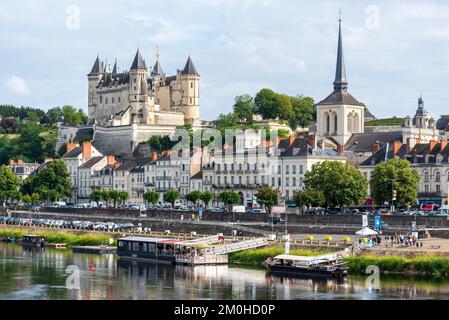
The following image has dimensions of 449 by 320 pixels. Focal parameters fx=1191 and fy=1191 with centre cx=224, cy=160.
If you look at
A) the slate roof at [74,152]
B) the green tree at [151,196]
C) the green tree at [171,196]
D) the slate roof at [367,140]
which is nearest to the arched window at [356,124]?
the slate roof at [367,140]

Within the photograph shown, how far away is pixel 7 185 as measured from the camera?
333 ft

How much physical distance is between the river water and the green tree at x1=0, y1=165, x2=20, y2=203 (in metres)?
43.7

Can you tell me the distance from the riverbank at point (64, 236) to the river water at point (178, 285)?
10.9 m

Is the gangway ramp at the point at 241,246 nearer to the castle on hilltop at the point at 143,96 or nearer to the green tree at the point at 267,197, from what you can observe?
the green tree at the point at 267,197

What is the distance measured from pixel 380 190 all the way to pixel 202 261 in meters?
17.7

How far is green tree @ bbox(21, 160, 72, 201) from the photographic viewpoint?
3932 inches

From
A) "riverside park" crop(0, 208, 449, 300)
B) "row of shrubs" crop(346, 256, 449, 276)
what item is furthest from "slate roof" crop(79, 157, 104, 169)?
"row of shrubs" crop(346, 256, 449, 276)

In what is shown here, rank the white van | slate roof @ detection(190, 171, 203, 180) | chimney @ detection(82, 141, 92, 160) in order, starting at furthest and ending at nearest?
chimney @ detection(82, 141, 92, 160)
slate roof @ detection(190, 171, 203, 180)
the white van

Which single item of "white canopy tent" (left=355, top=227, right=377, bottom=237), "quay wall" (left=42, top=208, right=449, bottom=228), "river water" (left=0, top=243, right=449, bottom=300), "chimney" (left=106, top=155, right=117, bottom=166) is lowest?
"river water" (left=0, top=243, right=449, bottom=300)

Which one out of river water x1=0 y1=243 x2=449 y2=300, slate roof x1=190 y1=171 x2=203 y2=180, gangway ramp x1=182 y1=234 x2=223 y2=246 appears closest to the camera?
river water x1=0 y1=243 x2=449 y2=300

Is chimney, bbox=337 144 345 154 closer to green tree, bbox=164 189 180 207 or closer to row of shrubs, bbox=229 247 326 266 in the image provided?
green tree, bbox=164 189 180 207

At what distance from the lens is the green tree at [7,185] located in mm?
100375

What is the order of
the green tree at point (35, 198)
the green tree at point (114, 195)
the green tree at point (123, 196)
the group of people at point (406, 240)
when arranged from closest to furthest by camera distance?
the group of people at point (406, 240)
the green tree at point (114, 195)
the green tree at point (123, 196)
the green tree at point (35, 198)
